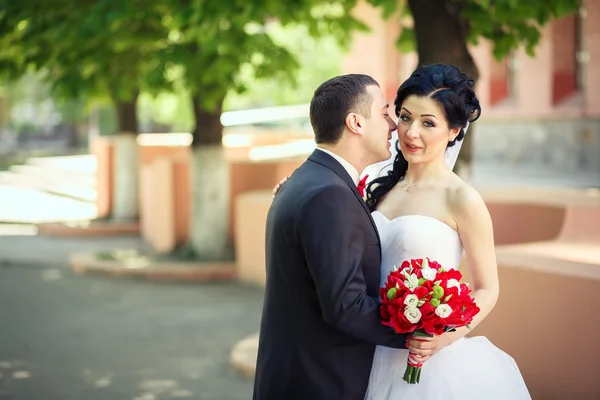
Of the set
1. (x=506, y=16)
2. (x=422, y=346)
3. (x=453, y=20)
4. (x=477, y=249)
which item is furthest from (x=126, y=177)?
(x=422, y=346)

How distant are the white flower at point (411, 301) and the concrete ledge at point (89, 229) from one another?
16.1m

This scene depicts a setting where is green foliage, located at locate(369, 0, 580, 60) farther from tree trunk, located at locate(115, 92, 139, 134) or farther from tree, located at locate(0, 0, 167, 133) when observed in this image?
tree trunk, located at locate(115, 92, 139, 134)

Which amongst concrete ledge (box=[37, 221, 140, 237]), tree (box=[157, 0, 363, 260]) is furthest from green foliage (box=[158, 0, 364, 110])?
concrete ledge (box=[37, 221, 140, 237])

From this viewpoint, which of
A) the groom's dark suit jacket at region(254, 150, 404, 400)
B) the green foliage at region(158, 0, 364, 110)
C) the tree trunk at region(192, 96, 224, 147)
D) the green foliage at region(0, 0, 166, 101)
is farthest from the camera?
the tree trunk at region(192, 96, 224, 147)

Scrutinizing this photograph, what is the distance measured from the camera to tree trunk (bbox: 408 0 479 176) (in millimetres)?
8008

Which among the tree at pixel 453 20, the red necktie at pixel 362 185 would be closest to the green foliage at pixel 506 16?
the tree at pixel 453 20

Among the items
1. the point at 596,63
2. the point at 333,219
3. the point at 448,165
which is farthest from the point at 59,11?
the point at 596,63

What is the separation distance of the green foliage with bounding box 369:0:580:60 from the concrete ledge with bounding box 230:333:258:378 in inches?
127

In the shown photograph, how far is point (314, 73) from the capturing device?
1580 inches

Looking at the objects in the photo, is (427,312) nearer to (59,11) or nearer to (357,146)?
(357,146)

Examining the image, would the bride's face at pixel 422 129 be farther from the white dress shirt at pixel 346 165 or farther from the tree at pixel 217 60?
the tree at pixel 217 60

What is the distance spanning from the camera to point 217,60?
11.9 m

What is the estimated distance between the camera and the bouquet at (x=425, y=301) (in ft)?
10.9

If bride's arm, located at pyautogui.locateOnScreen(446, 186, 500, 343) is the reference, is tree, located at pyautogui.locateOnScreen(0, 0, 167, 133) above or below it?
above
